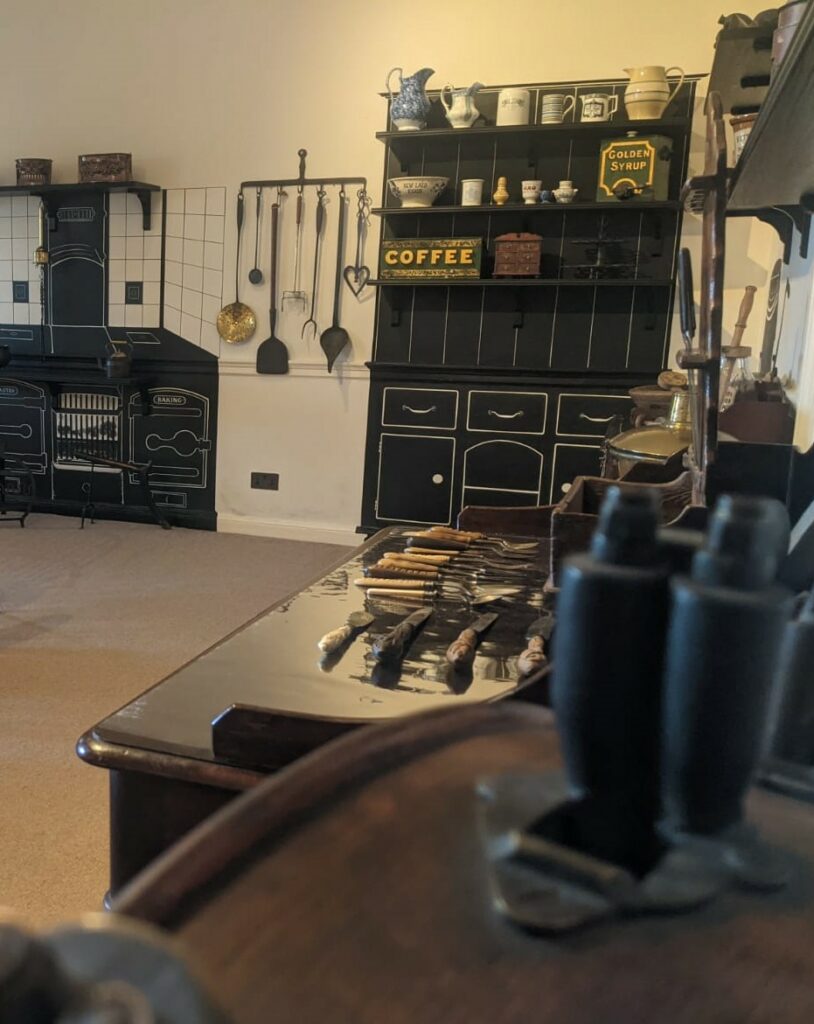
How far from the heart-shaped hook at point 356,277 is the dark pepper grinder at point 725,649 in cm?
415

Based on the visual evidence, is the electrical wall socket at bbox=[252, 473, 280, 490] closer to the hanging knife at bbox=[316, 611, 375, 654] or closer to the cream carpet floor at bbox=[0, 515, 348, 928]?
the cream carpet floor at bbox=[0, 515, 348, 928]

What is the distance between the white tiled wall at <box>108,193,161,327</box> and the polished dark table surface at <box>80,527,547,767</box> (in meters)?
3.86

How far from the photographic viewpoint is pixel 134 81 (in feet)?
15.0

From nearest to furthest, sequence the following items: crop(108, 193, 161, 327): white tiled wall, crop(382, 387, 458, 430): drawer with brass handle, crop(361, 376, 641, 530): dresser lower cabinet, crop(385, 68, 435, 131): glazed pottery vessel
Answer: crop(385, 68, 435, 131): glazed pottery vessel < crop(361, 376, 641, 530): dresser lower cabinet < crop(382, 387, 458, 430): drawer with brass handle < crop(108, 193, 161, 327): white tiled wall

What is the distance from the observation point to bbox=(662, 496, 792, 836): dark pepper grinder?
1.16 ft

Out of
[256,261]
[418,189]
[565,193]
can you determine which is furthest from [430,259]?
[256,261]

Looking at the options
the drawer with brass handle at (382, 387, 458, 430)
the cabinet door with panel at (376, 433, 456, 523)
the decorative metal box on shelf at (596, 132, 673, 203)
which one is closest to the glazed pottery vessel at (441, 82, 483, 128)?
the decorative metal box on shelf at (596, 132, 673, 203)

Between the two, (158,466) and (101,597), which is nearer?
(101,597)

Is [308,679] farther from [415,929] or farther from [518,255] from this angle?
[518,255]

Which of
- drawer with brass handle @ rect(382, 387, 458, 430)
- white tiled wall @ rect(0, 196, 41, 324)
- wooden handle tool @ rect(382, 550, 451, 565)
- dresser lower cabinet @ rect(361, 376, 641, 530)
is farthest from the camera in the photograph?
white tiled wall @ rect(0, 196, 41, 324)

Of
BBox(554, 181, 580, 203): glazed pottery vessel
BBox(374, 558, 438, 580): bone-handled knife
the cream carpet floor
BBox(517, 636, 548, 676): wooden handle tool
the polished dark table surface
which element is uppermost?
BBox(554, 181, 580, 203): glazed pottery vessel

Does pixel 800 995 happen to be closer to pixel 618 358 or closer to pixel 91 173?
pixel 618 358

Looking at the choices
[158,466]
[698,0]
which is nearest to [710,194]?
[698,0]

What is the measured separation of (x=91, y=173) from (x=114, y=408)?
4.27ft
